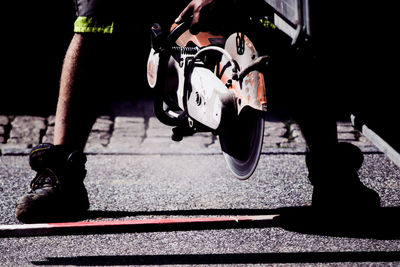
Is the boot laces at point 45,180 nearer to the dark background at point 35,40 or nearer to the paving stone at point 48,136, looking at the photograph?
the paving stone at point 48,136

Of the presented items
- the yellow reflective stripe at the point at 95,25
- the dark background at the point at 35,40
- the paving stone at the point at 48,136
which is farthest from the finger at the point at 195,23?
the dark background at the point at 35,40

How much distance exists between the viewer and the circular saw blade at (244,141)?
2.22 metres

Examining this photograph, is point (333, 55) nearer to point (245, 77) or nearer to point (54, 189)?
point (245, 77)

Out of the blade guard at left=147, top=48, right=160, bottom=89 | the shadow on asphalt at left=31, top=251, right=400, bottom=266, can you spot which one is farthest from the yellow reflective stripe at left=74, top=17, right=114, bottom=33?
the shadow on asphalt at left=31, top=251, right=400, bottom=266

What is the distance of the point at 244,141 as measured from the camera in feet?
7.86

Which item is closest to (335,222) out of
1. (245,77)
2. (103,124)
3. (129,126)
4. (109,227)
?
(245,77)

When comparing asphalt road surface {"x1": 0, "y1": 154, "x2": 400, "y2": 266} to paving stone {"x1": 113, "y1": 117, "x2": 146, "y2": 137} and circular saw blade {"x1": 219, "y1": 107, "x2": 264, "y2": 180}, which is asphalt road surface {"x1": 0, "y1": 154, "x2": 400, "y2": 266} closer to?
circular saw blade {"x1": 219, "y1": 107, "x2": 264, "y2": 180}

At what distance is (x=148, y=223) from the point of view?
7.80ft

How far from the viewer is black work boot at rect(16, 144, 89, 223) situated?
259cm

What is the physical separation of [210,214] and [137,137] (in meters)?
1.95

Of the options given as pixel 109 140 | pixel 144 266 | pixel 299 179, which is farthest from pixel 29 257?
pixel 109 140

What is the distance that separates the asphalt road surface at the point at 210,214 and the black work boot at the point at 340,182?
6 cm

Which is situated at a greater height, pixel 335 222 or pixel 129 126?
pixel 129 126

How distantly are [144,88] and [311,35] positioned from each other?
13.3 ft
